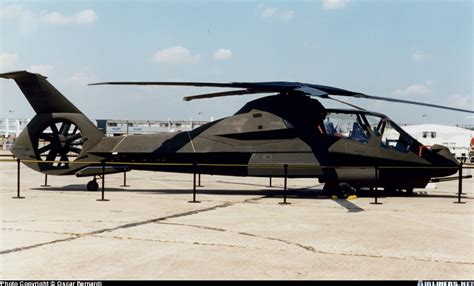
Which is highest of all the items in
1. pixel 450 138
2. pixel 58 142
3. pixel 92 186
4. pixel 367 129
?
pixel 367 129

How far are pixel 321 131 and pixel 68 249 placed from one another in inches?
349

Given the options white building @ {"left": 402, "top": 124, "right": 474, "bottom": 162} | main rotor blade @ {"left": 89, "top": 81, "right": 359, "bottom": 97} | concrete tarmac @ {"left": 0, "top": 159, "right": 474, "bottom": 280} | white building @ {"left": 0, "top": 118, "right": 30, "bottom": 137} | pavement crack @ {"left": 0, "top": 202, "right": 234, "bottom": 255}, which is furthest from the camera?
white building @ {"left": 0, "top": 118, "right": 30, "bottom": 137}

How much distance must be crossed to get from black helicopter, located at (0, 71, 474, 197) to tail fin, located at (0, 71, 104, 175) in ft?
0.09

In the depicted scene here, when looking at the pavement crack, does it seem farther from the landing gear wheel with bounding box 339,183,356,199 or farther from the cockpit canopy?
the cockpit canopy

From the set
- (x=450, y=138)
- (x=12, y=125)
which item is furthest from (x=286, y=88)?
(x=12, y=125)

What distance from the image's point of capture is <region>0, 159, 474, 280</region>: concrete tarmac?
621cm

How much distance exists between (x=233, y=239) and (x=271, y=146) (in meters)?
6.68

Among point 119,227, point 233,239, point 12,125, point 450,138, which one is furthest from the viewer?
point 12,125

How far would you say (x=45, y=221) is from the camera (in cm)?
980

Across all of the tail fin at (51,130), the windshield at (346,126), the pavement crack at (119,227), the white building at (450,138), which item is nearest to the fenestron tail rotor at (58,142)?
the tail fin at (51,130)

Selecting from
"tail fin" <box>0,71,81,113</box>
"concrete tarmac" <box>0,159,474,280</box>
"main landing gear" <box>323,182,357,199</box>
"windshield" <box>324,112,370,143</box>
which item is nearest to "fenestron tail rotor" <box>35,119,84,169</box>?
"tail fin" <box>0,71,81,113</box>

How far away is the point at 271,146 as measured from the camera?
14664 mm

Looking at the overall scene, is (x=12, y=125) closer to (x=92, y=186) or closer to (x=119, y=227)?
(x=92, y=186)

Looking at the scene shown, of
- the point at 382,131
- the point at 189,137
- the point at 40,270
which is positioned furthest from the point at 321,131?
the point at 40,270
